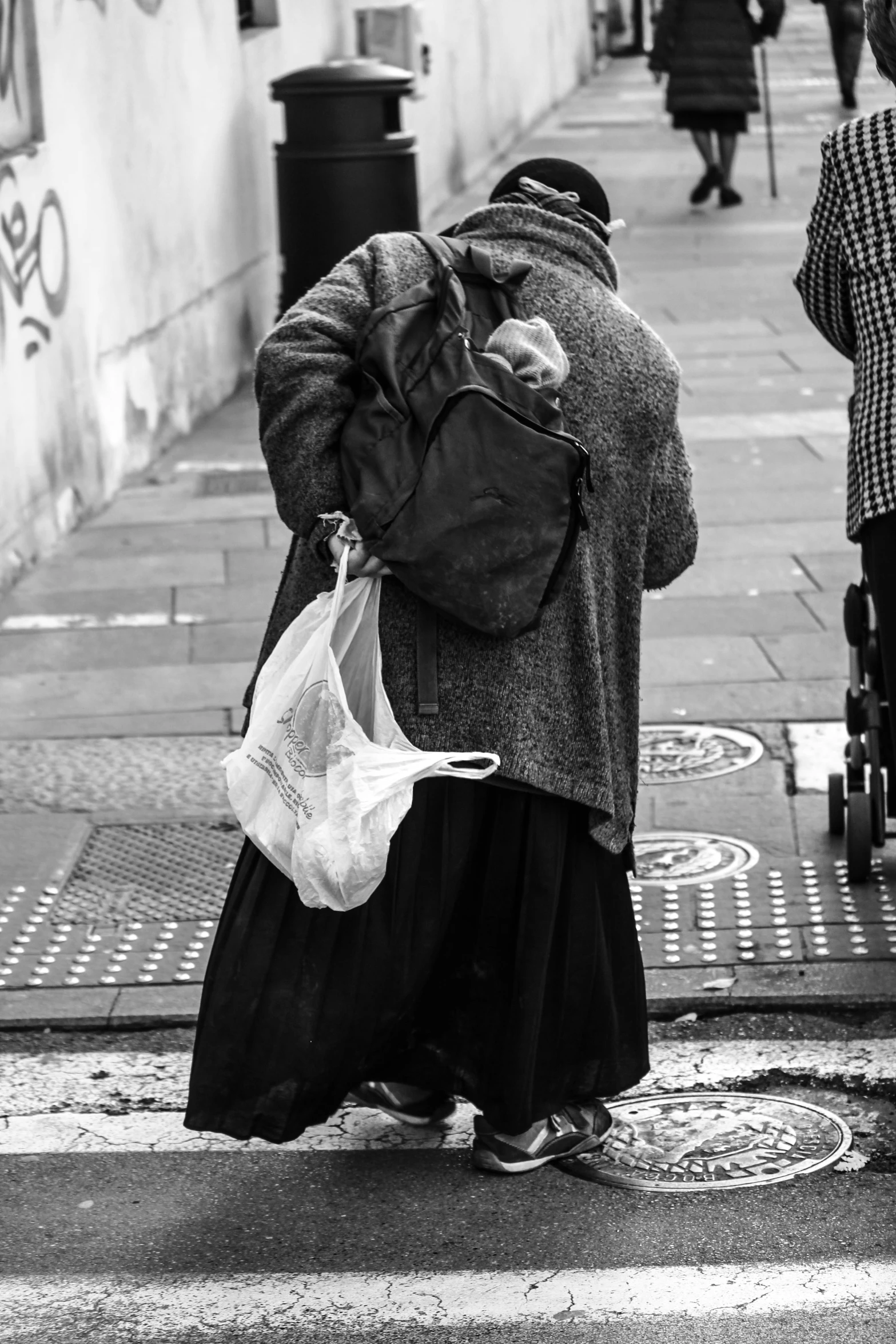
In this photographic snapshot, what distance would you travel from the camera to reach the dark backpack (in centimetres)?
317

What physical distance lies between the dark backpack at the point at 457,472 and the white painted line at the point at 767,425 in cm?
581

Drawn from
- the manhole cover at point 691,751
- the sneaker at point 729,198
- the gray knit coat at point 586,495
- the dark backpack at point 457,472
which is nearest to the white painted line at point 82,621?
the manhole cover at point 691,751

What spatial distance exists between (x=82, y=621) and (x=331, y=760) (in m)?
3.88

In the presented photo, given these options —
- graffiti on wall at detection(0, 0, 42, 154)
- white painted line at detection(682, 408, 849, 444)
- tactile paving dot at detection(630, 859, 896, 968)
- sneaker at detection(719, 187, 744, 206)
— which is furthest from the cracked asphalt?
sneaker at detection(719, 187, 744, 206)

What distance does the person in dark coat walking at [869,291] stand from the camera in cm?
365

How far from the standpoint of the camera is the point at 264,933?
3.33m

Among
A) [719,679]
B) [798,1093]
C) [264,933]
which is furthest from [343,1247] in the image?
[719,679]

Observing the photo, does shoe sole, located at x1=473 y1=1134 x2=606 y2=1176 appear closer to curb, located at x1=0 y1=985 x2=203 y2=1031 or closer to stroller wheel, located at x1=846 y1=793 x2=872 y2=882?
curb, located at x1=0 y1=985 x2=203 y2=1031

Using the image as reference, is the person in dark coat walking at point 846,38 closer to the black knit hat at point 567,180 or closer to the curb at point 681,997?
the curb at point 681,997

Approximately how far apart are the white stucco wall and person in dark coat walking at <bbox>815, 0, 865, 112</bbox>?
361 inches

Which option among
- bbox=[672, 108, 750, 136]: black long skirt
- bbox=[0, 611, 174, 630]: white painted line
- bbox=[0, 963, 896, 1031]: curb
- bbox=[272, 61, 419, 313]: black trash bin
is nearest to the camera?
bbox=[0, 963, 896, 1031]: curb

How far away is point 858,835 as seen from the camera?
180 inches

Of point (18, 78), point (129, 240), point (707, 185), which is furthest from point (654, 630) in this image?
point (707, 185)

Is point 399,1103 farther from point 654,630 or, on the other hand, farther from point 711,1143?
point 654,630
